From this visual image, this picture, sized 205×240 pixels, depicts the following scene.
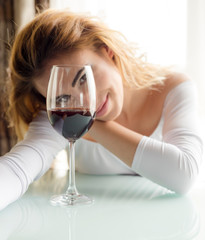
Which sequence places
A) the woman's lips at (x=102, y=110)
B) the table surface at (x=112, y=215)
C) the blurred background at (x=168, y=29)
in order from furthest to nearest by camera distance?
1. the blurred background at (x=168, y=29)
2. the woman's lips at (x=102, y=110)
3. the table surface at (x=112, y=215)

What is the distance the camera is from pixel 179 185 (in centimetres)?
114

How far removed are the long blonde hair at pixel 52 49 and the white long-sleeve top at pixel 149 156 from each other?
12 centimetres

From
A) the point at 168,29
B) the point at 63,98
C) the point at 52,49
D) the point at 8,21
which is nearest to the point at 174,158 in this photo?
the point at 63,98

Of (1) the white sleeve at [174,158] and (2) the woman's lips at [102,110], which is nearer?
(1) the white sleeve at [174,158]

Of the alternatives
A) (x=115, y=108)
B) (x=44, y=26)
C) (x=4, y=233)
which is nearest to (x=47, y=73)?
(x=44, y=26)

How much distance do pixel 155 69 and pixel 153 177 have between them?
74 cm

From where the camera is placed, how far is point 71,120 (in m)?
1.02

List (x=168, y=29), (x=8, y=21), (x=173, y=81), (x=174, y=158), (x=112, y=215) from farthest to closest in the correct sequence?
(x=8, y=21) → (x=168, y=29) → (x=173, y=81) → (x=174, y=158) → (x=112, y=215)

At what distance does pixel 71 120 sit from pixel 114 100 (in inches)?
16.5

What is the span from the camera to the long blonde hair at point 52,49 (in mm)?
1360

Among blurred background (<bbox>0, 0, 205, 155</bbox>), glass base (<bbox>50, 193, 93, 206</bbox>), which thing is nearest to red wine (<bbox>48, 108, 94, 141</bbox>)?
glass base (<bbox>50, 193, 93, 206</bbox>)

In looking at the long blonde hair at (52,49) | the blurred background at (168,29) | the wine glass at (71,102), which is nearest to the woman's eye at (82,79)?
the wine glass at (71,102)

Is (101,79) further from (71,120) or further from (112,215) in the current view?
(112,215)

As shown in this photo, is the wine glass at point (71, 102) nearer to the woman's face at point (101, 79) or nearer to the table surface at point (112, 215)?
the table surface at point (112, 215)
